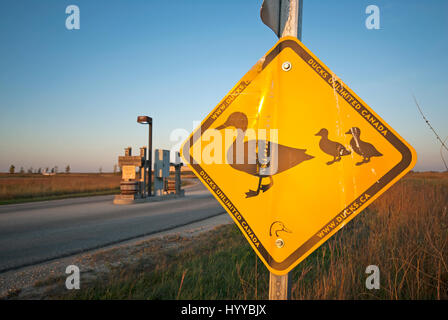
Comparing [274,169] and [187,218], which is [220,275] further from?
[187,218]

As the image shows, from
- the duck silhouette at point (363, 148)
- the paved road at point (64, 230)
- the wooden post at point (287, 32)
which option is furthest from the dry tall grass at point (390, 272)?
the paved road at point (64, 230)

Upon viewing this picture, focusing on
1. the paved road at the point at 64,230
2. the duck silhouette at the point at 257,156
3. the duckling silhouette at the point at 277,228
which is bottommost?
the paved road at the point at 64,230

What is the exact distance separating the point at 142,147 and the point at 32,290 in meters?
10.9

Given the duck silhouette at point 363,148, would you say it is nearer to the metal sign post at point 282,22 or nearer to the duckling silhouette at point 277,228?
the duckling silhouette at point 277,228

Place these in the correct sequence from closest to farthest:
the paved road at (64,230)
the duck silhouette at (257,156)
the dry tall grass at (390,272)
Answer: the duck silhouette at (257,156), the dry tall grass at (390,272), the paved road at (64,230)

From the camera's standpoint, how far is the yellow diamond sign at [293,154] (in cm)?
137

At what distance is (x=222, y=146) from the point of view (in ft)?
5.27

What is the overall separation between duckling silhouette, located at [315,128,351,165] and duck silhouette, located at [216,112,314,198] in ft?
0.31

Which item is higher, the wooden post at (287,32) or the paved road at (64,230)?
the wooden post at (287,32)

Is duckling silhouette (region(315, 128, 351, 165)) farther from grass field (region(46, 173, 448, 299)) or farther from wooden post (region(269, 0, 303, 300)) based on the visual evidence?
grass field (region(46, 173, 448, 299))

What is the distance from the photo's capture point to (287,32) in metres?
1.48

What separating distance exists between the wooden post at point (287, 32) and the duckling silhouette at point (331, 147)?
0.61 meters

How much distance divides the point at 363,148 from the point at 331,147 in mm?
170
